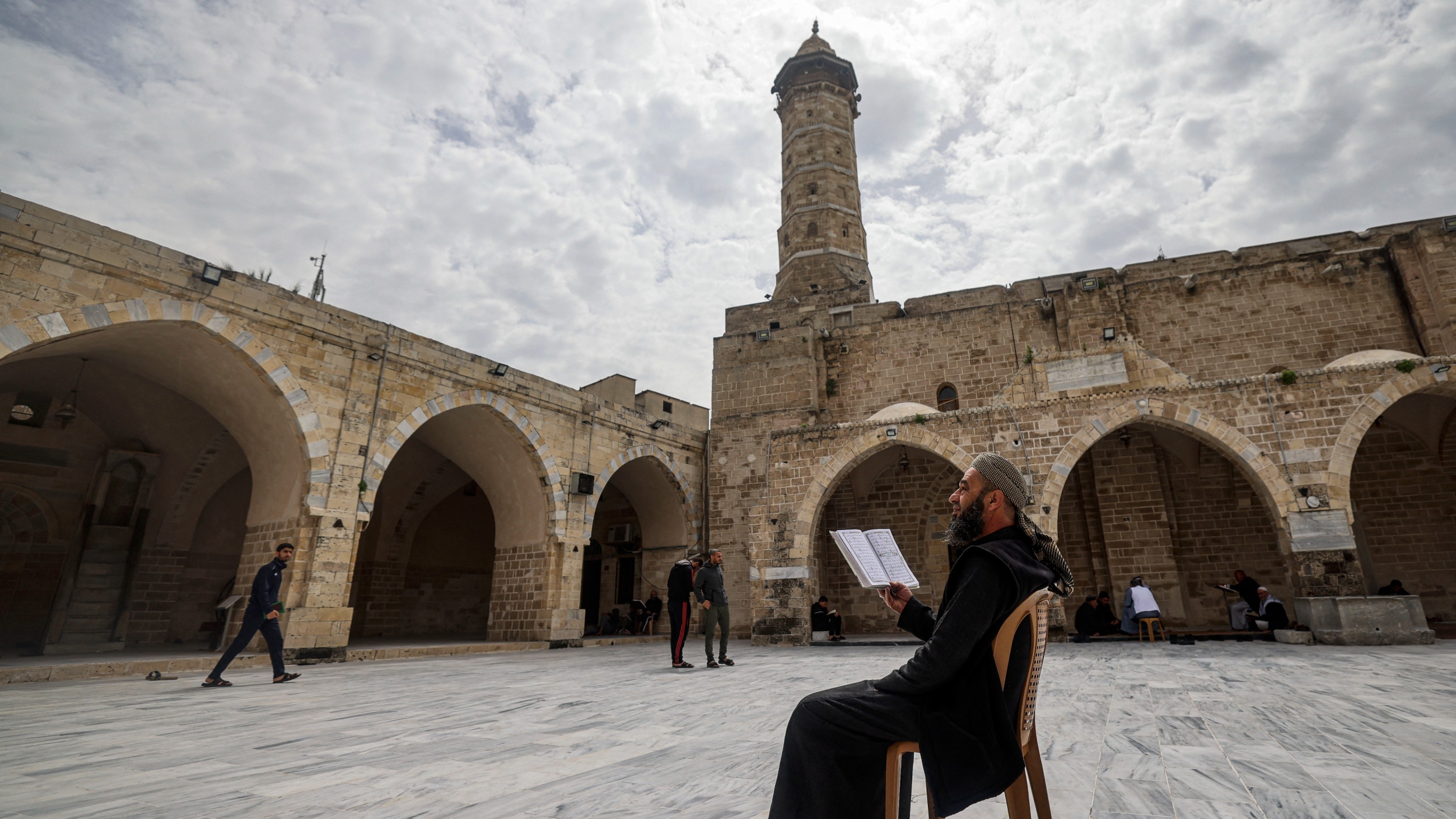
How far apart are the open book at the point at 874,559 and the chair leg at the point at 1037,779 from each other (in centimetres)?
65

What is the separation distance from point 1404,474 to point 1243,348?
321 centimetres

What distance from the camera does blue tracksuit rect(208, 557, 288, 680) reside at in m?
5.88

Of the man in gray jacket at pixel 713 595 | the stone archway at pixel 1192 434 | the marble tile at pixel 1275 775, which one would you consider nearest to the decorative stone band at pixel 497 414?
the man in gray jacket at pixel 713 595

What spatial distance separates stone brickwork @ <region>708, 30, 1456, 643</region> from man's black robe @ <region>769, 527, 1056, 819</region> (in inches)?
360

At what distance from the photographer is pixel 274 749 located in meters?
3.25

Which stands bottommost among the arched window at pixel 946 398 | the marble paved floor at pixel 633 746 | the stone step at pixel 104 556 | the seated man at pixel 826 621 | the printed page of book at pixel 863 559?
the marble paved floor at pixel 633 746

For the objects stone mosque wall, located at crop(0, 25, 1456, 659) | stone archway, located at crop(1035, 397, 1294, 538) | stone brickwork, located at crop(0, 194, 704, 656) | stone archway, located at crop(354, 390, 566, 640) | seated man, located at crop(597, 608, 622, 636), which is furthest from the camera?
seated man, located at crop(597, 608, 622, 636)

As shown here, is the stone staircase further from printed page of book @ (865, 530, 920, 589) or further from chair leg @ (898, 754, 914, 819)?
chair leg @ (898, 754, 914, 819)

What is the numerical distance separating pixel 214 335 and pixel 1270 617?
14677 mm

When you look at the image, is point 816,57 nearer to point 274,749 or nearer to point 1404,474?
point 1404,474

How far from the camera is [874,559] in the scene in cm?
261

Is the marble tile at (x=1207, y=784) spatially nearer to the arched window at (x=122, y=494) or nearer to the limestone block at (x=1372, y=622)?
the limestone block at (x=1372, y=622)

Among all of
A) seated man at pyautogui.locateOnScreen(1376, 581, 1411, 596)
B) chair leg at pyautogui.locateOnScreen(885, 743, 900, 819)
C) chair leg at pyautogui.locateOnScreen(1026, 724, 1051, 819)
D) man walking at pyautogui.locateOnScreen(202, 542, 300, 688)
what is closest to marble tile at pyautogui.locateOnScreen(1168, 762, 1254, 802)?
chair leg at pyautogui.locateOnScreen(1026, 724, 1051, 819)

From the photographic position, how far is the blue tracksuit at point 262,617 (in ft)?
19.3
